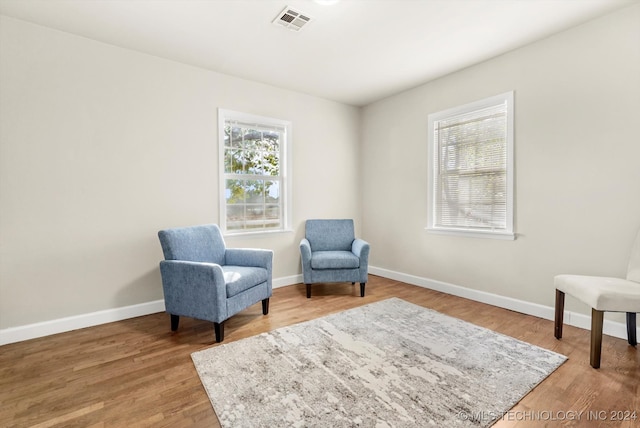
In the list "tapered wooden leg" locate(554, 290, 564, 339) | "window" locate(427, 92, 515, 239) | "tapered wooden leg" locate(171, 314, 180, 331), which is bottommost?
"tapered wooden leg" locate(171, 314, 180, 331)

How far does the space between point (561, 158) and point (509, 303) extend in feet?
5.05

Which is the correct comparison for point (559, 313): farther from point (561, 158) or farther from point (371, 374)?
point (371, 374)

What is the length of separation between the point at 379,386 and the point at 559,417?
0.93 meters

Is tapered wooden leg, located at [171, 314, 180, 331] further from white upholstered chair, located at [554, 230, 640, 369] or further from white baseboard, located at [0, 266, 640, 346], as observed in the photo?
white upholstered chair, located at [554, 230, 640, 369]

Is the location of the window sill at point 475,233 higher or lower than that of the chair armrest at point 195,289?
higher

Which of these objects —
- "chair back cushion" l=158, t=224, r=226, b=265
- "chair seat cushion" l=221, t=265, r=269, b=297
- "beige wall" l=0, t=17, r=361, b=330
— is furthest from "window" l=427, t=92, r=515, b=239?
"chair back cushion" l=158, t=224, r=226, b=265

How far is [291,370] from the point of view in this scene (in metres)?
1.96

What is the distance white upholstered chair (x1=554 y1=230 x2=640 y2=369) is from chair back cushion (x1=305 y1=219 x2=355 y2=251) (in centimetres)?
234

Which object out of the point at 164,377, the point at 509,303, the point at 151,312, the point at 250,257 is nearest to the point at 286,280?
the point at 250,257

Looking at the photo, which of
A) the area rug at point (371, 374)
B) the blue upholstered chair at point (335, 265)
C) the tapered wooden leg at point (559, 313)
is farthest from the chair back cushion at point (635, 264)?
the blue upholstered chair at point (335, 265)

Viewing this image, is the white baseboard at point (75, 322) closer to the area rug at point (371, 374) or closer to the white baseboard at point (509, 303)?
the area rug at point (371, 374)

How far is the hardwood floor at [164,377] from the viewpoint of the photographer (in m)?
1.54

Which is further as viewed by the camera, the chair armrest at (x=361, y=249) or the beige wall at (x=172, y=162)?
the chair armrest at (x=361, y=249)

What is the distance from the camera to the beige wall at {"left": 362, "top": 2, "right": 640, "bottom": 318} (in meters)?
2.40
